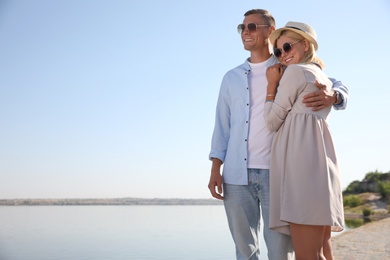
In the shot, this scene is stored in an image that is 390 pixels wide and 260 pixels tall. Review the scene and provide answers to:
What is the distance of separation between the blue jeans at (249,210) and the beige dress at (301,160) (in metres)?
0.17

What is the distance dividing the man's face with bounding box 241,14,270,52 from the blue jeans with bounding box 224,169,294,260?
722 mm

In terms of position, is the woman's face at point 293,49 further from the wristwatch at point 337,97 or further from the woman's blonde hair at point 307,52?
the wristwatch at point 337,97

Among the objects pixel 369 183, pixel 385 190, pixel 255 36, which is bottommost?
pixel 385 190

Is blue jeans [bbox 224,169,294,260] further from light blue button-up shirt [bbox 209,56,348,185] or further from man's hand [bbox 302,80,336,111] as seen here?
man's hand [bbox 302,80,336,111]

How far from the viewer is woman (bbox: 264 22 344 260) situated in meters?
2.16

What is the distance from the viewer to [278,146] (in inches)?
92.0

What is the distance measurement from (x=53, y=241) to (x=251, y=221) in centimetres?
1417

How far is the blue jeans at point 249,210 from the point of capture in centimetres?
253

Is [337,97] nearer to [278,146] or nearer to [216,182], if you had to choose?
[278,146]

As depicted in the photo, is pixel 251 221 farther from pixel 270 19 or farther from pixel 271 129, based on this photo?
pixel 270 19

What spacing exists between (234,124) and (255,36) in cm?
51

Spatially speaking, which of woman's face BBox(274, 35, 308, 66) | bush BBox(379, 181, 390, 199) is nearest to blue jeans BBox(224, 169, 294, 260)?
woman's face BBox(274, 35, 308, 66)

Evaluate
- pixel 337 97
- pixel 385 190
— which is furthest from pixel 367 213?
Answer: pixel 337 97

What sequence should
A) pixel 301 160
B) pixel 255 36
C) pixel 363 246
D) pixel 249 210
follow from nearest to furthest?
1. pixel 301 160
2. pixel 249 210
3. pixel 255 36
4. pixel 363 246
